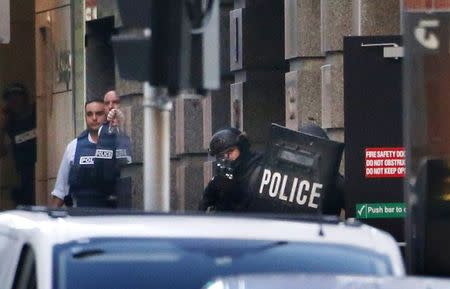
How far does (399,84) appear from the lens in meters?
11.1

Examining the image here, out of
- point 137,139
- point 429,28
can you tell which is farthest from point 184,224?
point 137,139

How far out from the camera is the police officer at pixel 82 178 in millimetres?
15000

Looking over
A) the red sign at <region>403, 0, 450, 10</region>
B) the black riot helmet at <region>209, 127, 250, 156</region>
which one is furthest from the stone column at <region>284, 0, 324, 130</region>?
the red sign at <region>403, 0, 450, 10</region>

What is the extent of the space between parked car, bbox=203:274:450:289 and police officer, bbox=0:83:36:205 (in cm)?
2062

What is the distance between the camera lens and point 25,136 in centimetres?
2552

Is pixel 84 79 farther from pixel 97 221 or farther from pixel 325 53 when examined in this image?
pixel 97 221

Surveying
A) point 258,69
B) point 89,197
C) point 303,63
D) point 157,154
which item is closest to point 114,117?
point 89,197

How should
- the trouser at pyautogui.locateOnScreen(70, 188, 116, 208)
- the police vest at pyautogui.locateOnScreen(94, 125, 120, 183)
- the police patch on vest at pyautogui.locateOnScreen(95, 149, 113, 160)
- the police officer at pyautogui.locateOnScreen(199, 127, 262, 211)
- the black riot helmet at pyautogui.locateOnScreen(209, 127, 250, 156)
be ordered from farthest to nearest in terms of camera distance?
the police patch on vest at pyautogui.locateOnScreen(95, 149, 113, 160)
the police vest at pyautogui.locateOnScreen(94, 125, 120, 183)
the trouser at pyautogui.locateOnScreen(70, 188, 116, 208)
the black riot helmet at pyautogui.locateOnScreen(209, 127, 250, 156)
the police officer at pyautogui.locateOnScreen(199, 127, 262, 211)

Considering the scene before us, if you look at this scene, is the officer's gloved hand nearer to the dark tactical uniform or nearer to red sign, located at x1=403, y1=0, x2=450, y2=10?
red sign, located at x1=403, y1=0, x2=450, y2=10

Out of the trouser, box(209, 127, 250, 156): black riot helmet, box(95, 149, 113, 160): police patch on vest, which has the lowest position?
the trouser

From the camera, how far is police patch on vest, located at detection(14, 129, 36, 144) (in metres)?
25.4

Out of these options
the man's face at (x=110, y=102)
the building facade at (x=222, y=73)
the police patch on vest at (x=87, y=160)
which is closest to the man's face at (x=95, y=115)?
the man's face at (x=110, y=102)

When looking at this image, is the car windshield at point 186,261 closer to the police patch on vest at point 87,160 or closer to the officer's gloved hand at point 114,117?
the police patch on vest at point 87,160

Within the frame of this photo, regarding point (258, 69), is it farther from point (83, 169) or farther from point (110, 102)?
point (83, 169)
